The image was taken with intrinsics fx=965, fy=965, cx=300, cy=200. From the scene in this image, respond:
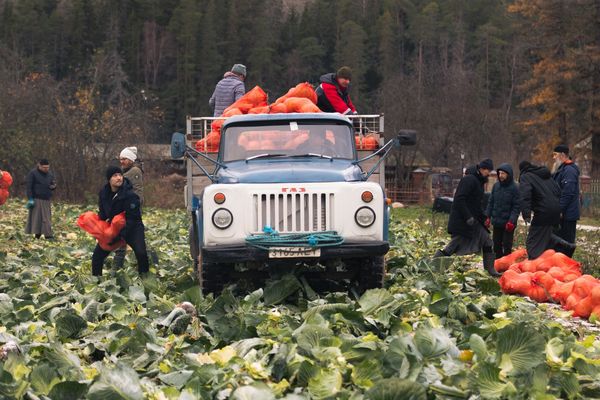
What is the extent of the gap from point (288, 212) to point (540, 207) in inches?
191

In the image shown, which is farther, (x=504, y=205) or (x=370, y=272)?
(x=504, y=205)

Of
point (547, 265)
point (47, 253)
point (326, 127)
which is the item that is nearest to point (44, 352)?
point (326, 127)

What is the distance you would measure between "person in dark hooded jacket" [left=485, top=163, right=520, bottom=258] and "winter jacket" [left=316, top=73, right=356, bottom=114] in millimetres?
2804

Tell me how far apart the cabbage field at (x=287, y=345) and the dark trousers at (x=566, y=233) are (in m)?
3.22

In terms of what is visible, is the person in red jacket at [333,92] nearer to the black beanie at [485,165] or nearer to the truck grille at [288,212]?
the black beanie at [485,165]

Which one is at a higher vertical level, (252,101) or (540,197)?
(252,101)

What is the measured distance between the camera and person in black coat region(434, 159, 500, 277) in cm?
1366

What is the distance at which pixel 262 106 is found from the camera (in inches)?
543

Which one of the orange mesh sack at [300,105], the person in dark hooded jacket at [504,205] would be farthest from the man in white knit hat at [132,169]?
the person in dark hooded jacket at [504,205]

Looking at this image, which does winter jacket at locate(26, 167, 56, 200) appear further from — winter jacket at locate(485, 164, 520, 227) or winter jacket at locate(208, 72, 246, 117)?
winter jacket at locate(485, 164, 520, 227)

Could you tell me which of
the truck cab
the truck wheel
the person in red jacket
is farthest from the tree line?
the truck wheel

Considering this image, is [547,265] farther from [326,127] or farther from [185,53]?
[185,53]

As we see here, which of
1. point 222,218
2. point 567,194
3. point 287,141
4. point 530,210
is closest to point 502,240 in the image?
point 567,194

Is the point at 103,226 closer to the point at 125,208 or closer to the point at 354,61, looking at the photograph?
the point at 125,208
